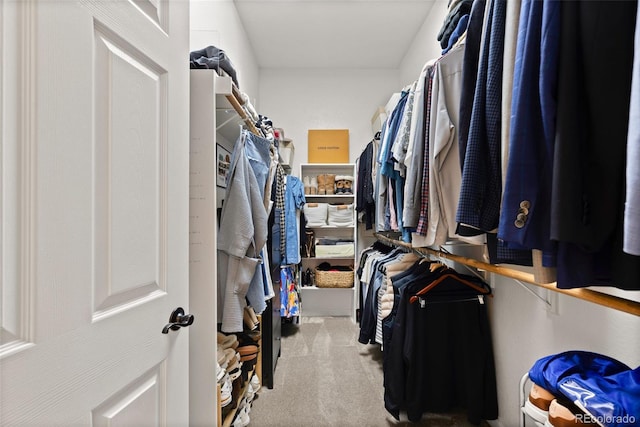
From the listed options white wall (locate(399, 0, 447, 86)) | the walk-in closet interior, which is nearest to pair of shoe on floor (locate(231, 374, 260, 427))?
the walk-in closet interior

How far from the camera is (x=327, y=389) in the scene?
2113 mm

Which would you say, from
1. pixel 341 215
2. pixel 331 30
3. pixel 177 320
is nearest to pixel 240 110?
pixel 177 320

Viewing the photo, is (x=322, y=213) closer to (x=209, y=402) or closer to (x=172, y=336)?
(x=209, y=402)

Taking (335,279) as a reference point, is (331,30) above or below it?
above

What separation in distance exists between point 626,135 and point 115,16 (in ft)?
3.11

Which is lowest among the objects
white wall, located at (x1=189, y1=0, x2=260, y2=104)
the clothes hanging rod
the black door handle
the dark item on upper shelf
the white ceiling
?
the black door handle

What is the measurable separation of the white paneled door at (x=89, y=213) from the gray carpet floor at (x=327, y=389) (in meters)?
1.13

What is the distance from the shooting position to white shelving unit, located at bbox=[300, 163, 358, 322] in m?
3.59

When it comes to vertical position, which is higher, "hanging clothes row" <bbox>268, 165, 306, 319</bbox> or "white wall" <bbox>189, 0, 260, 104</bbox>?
"white wall" <bbox>189, 0, 260, 104</bbox>

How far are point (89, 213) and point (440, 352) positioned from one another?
1603 millimetres

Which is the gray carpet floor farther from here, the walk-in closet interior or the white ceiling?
the white ceiling

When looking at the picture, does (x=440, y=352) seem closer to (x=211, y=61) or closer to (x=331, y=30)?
(x=211, y=61)

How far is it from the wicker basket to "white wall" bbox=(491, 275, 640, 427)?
1.88m

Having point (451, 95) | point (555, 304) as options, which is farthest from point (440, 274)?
point (451, 95)
